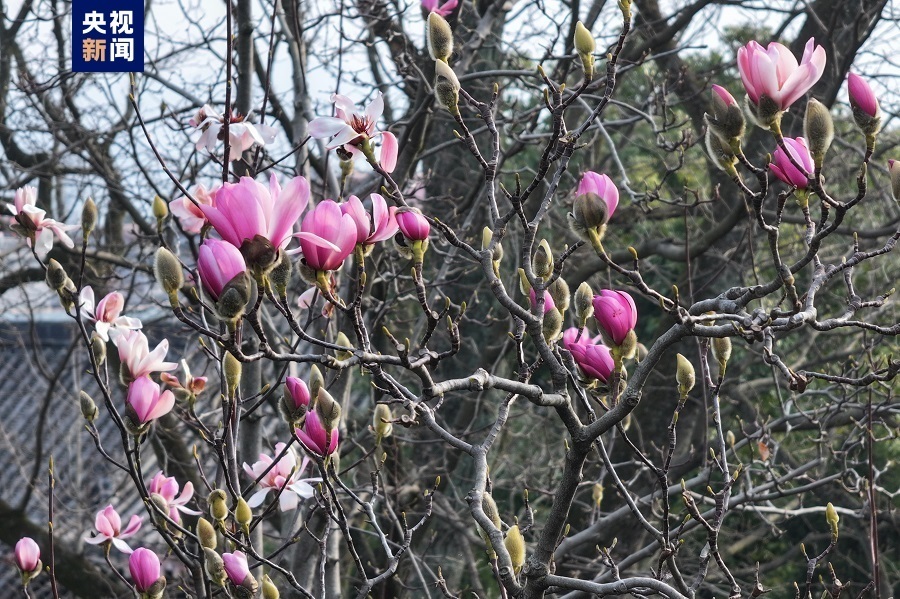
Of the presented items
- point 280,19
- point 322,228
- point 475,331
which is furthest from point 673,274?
point 322,228

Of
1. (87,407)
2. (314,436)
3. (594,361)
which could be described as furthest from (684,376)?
(87,407)

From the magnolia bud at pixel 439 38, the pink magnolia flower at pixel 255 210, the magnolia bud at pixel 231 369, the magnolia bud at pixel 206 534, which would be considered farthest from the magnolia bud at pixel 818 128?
the magnolia bud at pixel 206 534

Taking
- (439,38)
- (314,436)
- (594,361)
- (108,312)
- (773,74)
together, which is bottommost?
(314,436)

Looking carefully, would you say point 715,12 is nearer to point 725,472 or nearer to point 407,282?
point 407,282

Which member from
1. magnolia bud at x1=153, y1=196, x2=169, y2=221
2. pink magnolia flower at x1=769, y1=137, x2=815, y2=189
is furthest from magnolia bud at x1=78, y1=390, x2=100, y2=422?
pink magnolia flower at x1=769, y1=137, x2=815, y2=189

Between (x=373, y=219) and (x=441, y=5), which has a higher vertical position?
(x=441, y=5)

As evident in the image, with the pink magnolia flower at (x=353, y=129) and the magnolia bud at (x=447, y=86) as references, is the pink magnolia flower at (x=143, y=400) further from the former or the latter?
the magnolia bud at (x=447, y=86)

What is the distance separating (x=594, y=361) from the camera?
1.31 m

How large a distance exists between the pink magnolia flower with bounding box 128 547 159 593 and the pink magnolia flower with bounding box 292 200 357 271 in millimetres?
667

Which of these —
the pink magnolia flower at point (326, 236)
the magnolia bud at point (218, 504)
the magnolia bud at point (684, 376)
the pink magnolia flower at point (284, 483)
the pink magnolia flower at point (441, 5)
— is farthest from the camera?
→ the pink magnolia flower at point (441, 5)

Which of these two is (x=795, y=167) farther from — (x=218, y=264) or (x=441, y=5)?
(x=441, y=5)

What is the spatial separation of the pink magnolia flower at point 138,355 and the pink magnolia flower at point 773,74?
955 millimetres

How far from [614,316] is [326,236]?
390mm

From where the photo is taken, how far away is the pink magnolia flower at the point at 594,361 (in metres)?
1.31
